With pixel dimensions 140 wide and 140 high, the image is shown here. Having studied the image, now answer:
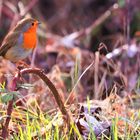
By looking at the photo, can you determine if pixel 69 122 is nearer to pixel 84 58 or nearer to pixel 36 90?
pixel 36 90

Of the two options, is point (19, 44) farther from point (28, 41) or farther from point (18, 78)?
point (18, 78)

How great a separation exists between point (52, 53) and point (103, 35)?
68 centimetres

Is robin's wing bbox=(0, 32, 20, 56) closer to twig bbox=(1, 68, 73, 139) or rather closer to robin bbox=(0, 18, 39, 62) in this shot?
robin bbox=(0, 18, 39, 62)

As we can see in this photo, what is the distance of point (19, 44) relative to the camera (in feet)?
12.1

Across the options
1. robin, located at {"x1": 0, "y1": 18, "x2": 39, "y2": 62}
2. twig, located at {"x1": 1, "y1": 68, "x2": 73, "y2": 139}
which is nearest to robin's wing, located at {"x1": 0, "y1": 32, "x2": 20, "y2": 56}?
robin, located at {"x1": 0, "y1": 18, "x2": 39, "y2": 62}

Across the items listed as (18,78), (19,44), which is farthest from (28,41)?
(18,78)

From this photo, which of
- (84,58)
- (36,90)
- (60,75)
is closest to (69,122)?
(36,90)

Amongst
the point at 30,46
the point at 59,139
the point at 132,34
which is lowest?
the point at 59,139

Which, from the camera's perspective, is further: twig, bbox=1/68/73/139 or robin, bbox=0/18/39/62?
robin, bbox=0/18/39/62

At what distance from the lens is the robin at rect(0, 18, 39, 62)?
365cm

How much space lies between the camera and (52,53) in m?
5.93

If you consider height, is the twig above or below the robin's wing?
below

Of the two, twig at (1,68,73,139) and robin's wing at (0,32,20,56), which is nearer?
twig at (1,68,73,139)

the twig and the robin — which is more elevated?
the robin
